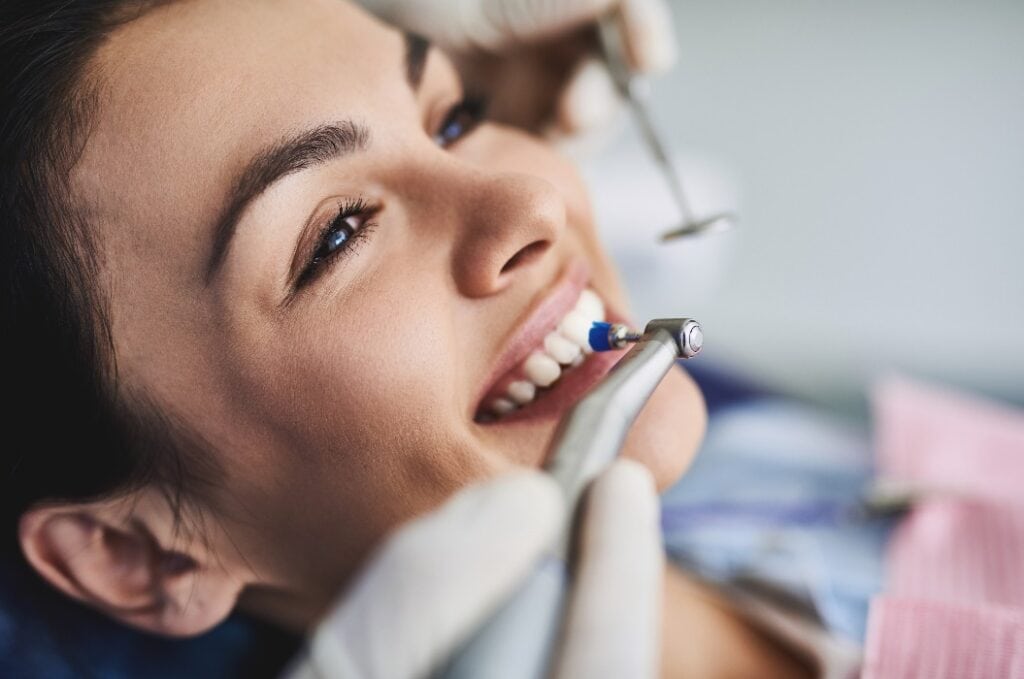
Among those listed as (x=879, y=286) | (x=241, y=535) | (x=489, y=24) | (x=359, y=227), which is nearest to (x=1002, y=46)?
(x=879, y=286)

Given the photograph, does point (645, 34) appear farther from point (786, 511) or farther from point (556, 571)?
point (556, 571)

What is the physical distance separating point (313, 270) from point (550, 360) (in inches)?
9.1

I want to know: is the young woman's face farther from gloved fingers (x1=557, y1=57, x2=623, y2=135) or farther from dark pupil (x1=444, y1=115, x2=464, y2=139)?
gloved fingers (x1=557, y1=57, x2=623, y2=135)

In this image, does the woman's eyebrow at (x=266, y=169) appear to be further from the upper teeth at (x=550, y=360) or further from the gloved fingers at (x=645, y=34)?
the gloved fingers at (x=645, y=34)

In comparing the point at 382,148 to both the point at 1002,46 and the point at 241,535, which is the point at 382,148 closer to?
the point at 241,535

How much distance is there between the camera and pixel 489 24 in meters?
1.31

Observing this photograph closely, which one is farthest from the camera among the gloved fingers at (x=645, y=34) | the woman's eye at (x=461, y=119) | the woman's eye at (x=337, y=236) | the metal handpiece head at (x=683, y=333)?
the gloved fingers at (x=645, y=34)

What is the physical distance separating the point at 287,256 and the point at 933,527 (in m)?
0.90

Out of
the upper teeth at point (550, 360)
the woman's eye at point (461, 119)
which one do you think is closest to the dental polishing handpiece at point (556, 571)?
the upper teeth at point (550, 360)

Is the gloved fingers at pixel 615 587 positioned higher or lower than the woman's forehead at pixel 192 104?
lower

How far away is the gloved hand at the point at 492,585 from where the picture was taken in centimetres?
53

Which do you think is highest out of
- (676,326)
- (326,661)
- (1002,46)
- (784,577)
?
(1002,46)

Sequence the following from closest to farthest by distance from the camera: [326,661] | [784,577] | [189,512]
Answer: [326,661]
[189,512]
[784,577]

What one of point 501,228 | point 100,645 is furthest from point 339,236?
point 100,645
